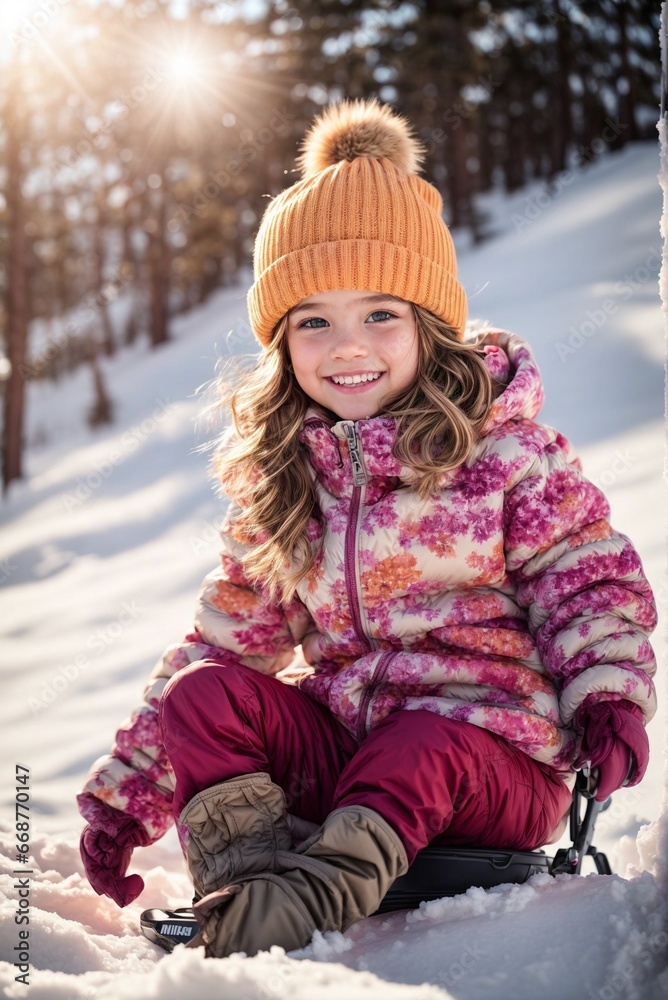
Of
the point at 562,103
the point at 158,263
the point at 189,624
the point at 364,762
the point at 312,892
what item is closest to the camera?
the point at 312,892

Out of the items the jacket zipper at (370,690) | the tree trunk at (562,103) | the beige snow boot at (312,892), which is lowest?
the beige snow boot at (312,892)

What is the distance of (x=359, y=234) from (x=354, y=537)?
663mm

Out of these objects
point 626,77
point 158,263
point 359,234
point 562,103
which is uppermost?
point 562,103

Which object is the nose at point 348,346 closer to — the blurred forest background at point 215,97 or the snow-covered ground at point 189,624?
the snow-covered ground at point 189,624

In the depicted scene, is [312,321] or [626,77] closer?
[312,321]

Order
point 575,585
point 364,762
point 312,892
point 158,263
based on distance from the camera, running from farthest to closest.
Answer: point 158,263 → point 575,585 → point 364,762 → point 312,892

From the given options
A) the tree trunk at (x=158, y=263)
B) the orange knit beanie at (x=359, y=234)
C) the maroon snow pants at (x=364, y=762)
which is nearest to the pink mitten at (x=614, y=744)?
the maroon snow pants at (x=364, y=762)

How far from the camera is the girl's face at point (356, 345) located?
1831 millimetres

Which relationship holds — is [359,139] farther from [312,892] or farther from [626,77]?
[626,77]

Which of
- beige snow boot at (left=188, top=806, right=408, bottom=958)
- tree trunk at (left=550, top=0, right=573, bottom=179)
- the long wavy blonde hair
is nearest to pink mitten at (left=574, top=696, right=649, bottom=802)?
beige snow boot at (left=188, top=806, right=408, bottom=958)

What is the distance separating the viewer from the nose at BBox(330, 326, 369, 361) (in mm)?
1795

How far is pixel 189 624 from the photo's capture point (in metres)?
3.49

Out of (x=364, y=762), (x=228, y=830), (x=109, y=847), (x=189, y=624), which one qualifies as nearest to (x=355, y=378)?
(x=364, y=762)

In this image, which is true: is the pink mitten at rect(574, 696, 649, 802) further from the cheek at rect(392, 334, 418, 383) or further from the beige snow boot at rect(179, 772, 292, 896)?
the cheek at rect(392, 334, 418, 383)
